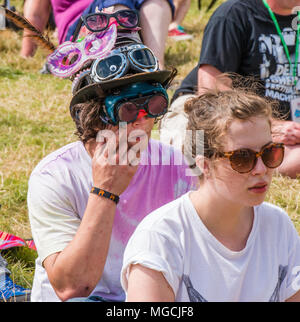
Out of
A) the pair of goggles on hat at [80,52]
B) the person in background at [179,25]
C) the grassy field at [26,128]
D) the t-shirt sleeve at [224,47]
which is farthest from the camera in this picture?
the person in background at [179,25]

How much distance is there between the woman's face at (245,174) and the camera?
5.86 feet

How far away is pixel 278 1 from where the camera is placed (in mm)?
3670

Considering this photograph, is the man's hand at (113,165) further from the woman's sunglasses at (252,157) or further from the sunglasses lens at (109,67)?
the woman's sunglasses at (252,157)

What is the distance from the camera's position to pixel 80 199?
77.6 inches

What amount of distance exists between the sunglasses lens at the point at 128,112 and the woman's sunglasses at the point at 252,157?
315 mm

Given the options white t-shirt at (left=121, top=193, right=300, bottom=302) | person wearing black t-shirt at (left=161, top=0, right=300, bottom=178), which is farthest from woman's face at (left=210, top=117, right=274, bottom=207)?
person wearing black t-shirt at (left=161, top=0, right=300, bottom=178)

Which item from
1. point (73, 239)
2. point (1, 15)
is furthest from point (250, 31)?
point (73, 239)

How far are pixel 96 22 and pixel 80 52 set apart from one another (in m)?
0.13

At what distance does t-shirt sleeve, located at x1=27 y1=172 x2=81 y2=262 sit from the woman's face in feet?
1.55


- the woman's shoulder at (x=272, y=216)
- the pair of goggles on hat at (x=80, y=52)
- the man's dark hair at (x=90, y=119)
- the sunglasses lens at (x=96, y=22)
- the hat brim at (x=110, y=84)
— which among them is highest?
the sunglasses lens at (x=96, y=22)

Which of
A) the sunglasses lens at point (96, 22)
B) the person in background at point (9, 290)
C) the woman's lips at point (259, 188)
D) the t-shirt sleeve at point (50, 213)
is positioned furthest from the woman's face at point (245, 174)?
the person in background at point (9, 290)

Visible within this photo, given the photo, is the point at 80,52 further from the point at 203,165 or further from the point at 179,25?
the point at 179,25

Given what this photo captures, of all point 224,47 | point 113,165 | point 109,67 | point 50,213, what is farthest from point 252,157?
point 224,47

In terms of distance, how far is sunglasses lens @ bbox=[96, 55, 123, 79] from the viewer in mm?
1877
